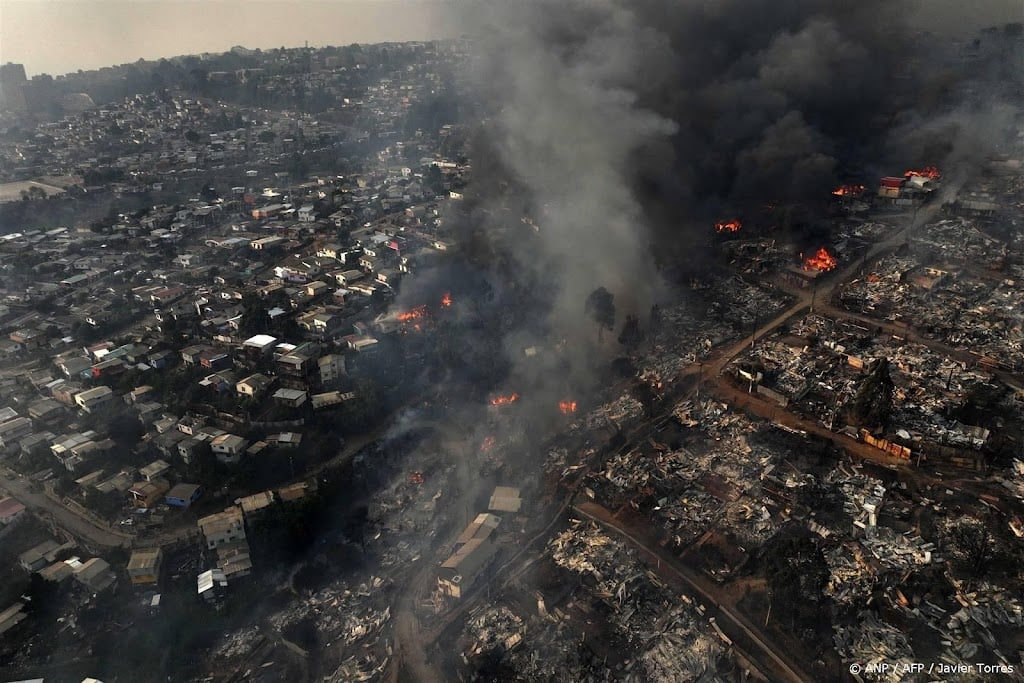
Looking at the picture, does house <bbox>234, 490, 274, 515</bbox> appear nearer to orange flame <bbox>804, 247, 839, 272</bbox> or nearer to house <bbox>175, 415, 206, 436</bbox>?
house <bbox>175, 415, 206, 436</bbox>

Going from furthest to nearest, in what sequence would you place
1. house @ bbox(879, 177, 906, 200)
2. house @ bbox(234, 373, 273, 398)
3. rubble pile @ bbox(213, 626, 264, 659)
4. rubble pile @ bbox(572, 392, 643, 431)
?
house @ bbox(879, 177, 906, 200) < house @ bbox(234, 373, 273, 398) < rubble pile @ bbox(572, 392, 643, 431) < rubble pile @ bbox(213, 626, 264, 659)

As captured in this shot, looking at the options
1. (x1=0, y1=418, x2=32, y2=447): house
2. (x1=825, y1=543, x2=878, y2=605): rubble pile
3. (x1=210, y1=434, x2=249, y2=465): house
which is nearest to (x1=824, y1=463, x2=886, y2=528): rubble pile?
(x1=825, y1=543, x2=878, y2=605): rubble pile

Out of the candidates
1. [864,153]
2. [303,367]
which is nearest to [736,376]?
[303,367]

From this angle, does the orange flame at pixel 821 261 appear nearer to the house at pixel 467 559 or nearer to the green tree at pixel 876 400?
the green tree at pixel 876 400

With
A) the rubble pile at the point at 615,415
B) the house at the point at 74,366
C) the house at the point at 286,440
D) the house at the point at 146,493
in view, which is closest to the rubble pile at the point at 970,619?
the rubble pile at the point at 615,415

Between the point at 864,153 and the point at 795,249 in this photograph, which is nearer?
the point at 795,249

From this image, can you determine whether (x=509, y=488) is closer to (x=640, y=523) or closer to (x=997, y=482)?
(x=640, y=523)
